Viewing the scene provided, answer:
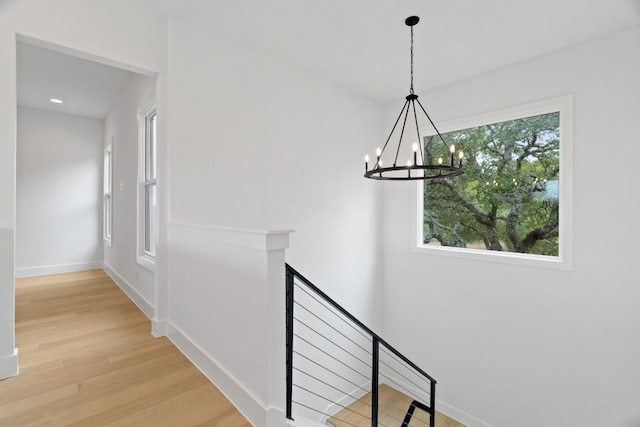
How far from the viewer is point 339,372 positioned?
3820 millimetres

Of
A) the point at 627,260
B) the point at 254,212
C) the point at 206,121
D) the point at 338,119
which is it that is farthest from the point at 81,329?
the point at 627,260

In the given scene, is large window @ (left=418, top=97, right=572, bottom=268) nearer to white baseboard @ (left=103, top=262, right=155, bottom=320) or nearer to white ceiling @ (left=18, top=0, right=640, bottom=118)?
white ceiling @ (left=18, top=0, right=640, bottom=118)

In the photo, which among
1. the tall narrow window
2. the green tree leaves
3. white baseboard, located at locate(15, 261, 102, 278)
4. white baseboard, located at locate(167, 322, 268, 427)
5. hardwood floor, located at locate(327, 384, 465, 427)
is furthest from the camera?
the tall narrow window

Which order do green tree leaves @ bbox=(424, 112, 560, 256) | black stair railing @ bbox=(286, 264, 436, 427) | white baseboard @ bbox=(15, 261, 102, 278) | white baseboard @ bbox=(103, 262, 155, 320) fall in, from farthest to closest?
white baseboard @ bbox=(15, 261, 102, 278) < black stair railing @ bbox=(286, 264, 436, 427) < green tree leaves @ bbox=(424, 112, 560, 256) < white baseboard @ bbox=(103, 262, 155, 320)

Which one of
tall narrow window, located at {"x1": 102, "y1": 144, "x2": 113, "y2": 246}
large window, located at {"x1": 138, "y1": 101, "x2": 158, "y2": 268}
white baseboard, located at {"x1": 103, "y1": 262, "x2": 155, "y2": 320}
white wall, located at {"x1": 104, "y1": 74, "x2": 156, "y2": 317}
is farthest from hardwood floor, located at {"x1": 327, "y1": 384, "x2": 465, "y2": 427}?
tall narrow window, located at {"x1": 102, "y1": 144, "x2": 113, "y2": 246}

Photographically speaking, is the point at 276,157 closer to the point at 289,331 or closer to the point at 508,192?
the point at 289,331

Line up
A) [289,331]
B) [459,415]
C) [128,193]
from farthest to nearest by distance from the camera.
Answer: [128,193]
[459,415]
[289,331]

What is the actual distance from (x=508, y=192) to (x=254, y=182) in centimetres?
295

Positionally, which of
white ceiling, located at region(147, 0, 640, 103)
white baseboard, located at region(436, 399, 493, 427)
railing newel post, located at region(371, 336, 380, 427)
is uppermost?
white ceiling, located at region(147, 0, 640, 103)

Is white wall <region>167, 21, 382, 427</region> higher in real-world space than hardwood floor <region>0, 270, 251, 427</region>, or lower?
higher

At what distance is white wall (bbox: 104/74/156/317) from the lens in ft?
10.3

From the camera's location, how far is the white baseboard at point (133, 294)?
2.98 meters

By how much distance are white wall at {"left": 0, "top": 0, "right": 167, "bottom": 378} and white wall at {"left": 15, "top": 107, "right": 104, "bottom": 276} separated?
13.0 feet

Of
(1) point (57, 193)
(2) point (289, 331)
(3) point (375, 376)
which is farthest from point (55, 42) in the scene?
(1) point (57, 193)
